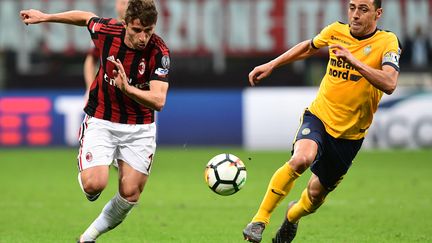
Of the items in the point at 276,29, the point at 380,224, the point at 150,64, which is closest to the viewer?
the point at 150,64

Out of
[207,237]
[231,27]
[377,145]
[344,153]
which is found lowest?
[377,145]

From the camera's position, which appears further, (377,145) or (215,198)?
(377,145)

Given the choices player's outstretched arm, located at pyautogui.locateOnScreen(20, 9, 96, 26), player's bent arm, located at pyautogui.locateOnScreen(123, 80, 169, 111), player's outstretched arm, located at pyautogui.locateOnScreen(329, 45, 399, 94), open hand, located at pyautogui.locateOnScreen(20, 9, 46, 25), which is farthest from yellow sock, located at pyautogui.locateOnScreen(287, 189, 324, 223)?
open hand, located at pyautogui.locateOnScreen(20, 9, 46, 25)

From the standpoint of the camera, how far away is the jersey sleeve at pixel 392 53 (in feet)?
25.8

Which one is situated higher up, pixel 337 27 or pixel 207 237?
pixel 337 27

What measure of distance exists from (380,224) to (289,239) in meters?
1.89

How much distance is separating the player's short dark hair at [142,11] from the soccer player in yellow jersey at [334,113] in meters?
1.27

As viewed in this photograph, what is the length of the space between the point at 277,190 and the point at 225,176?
1.45 feet

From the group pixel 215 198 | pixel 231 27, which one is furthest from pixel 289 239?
pixel 231 27

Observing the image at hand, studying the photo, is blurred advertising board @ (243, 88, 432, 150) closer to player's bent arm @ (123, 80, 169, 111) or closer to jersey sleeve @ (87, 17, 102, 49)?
jersey sleeve @ (87, 17, 102, 49)

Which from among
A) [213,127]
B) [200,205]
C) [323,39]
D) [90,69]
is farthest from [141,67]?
[213,127]

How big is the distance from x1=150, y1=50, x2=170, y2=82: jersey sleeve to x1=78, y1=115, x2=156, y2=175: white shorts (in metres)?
0.55

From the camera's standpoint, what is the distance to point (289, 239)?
28.0 ft

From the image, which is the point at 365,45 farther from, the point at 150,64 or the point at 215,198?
the point at 215,198
